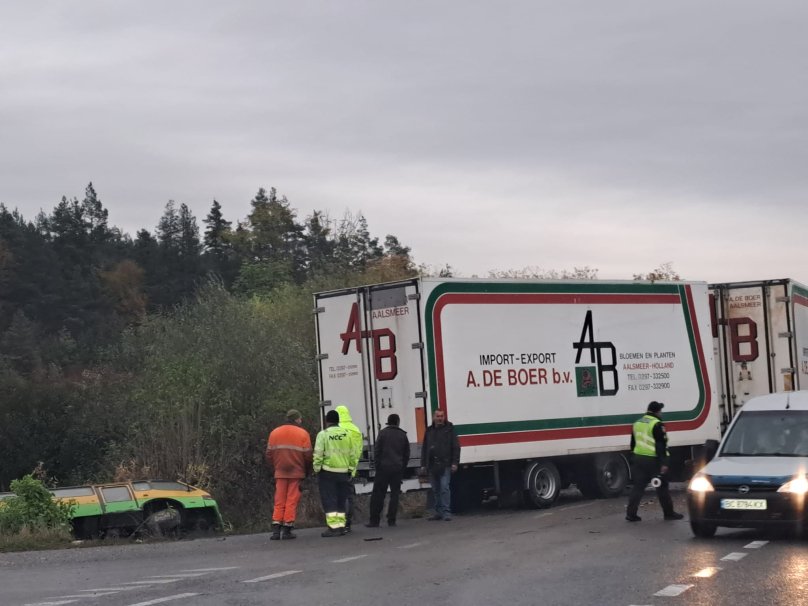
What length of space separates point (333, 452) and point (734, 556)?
20.4ft

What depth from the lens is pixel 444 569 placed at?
12359 millimetres

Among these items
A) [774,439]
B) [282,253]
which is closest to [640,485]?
[774,439]

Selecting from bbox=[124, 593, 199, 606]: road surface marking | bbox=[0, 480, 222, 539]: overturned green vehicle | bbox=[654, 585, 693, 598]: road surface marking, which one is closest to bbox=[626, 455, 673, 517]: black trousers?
bbox=[654, 585, 693, 598]: road surface marking

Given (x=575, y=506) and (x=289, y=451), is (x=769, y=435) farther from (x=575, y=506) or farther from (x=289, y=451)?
(x=289, y=451)

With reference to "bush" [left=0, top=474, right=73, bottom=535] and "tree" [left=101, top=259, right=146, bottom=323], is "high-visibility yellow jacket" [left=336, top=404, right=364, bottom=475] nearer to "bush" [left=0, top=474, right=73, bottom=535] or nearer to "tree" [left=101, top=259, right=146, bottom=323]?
"bush" [left=0, top=474, right=73, bottom=535]

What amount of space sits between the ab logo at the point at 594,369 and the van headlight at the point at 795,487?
269 inches

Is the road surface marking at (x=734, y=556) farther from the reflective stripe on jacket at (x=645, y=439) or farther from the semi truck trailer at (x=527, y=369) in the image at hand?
the semi truck trailer at (x=527, y=369)

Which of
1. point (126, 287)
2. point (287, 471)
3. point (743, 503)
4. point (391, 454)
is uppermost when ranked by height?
point (126, 287)

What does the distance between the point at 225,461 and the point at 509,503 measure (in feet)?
35.0

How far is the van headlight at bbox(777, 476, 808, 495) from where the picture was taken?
13688 millimetres

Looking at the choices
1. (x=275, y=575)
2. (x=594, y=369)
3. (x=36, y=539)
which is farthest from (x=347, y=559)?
(x=594, y=369)

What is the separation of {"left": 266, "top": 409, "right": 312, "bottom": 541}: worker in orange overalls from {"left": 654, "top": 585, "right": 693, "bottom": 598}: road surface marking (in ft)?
24.4

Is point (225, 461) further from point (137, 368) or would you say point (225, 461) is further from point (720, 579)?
point (720, 579)

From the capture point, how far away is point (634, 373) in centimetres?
2133
